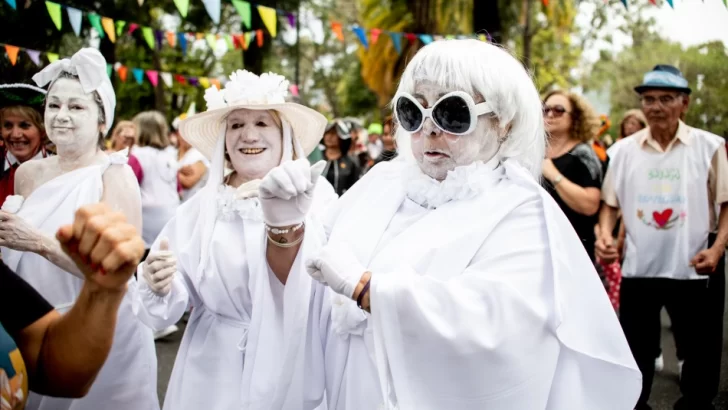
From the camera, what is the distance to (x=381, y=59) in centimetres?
1727

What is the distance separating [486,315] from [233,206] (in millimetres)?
1311

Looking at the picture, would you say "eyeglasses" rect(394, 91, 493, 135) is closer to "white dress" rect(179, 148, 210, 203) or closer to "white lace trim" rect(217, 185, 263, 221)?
"white lace trim" rect(217, 185, 263, 221)

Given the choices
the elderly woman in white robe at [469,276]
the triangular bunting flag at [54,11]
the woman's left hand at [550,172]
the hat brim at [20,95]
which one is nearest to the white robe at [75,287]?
the hat brim at [20,95]

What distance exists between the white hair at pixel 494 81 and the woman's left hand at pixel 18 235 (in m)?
1.64

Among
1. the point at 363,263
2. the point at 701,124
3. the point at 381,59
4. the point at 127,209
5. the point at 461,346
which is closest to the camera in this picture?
the point at 461,346

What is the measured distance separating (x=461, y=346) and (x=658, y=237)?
2907mm

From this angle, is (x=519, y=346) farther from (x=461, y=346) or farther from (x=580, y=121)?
(x=580, y=121)

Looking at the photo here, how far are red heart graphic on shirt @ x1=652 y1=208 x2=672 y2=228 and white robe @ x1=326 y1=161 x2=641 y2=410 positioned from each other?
2.50 meters

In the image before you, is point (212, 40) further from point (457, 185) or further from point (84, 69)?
point (457, 185)

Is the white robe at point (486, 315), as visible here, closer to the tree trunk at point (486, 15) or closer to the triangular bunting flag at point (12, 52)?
the triangular bunting flag at point (12, 52)

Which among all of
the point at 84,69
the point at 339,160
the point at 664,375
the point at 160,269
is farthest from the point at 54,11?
the point at 664,375

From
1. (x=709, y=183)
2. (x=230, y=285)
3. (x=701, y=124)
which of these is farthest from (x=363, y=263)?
(x=701, y=124)

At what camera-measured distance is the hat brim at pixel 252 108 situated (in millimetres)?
2943

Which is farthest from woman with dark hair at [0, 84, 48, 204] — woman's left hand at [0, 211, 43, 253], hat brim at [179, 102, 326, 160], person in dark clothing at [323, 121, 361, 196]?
person in dark clothing at [323, 121, 361, 196]
